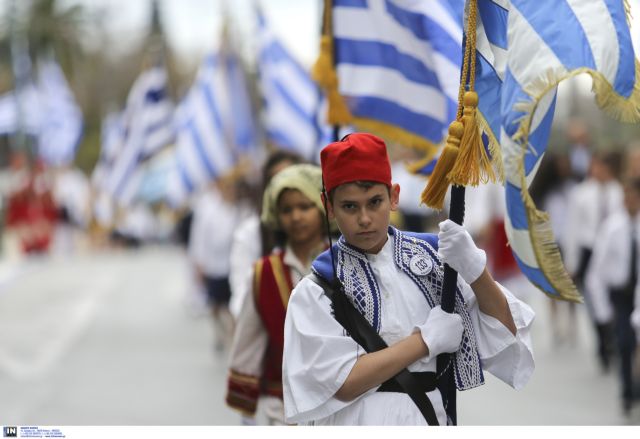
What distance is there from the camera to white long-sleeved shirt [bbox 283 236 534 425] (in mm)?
3346

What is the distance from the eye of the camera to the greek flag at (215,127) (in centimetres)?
1400

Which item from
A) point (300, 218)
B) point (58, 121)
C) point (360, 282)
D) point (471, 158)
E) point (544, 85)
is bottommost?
point (360, 282)

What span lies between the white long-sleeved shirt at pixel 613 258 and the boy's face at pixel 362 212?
5.58 m

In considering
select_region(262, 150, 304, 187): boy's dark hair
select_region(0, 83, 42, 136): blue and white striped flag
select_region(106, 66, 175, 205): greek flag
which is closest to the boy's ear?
select_region(262, 150, 304, 187): boy's dark hair

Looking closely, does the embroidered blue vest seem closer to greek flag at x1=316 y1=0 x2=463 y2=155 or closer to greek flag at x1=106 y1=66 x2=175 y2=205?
greek flag at x1=316 y1=0 x2=463 y2=155

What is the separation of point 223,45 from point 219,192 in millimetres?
2644

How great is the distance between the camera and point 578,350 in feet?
38.8

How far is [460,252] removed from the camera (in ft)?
10.7

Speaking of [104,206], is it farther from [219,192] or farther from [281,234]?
[281,234]

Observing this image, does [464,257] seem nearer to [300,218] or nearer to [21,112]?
[300,218]

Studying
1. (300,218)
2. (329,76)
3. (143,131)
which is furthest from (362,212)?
(143,131)

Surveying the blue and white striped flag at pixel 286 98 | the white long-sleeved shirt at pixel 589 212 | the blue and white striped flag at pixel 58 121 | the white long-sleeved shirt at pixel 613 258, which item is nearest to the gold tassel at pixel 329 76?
the white long-sleeved shirt at pixel 613 258

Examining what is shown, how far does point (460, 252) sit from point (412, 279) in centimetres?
25
